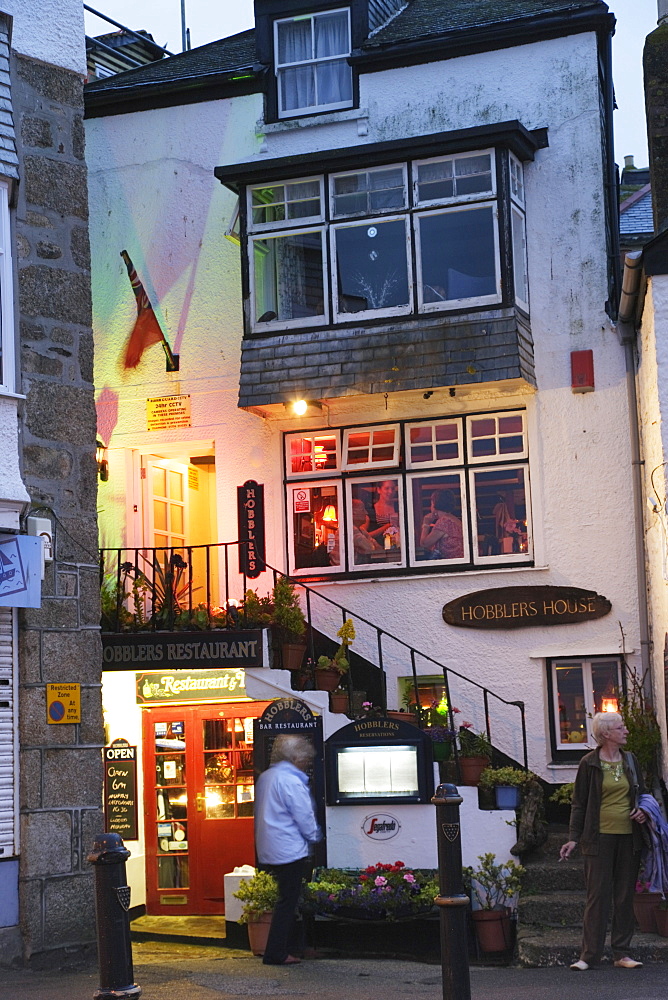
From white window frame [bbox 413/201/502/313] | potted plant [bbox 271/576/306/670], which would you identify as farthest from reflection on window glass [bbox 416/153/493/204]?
potted plant [bbox 271/576/306/670]

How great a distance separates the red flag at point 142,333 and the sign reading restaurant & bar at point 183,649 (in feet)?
14.0

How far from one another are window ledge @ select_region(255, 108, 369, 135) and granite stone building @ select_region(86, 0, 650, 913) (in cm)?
3

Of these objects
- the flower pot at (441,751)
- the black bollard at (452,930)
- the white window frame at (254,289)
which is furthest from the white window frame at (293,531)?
the black bollard at (452,930)

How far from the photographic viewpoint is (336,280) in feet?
51.2

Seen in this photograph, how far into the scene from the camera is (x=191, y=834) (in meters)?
15.2

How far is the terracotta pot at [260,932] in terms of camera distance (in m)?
12.1

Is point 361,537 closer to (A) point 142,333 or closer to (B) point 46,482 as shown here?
(A) point 142,333

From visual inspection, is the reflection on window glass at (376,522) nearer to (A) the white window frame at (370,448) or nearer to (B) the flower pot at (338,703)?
(A) the white window frame at (370,448)

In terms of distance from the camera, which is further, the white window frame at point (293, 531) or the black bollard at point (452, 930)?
the white window frame at point (293, 531)

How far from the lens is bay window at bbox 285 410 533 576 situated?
605 inches

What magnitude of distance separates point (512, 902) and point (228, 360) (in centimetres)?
726

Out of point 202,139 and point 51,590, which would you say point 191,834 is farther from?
point 202,139

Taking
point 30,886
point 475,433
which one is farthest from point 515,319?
point 30,886

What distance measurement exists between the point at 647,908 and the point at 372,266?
302 inches
